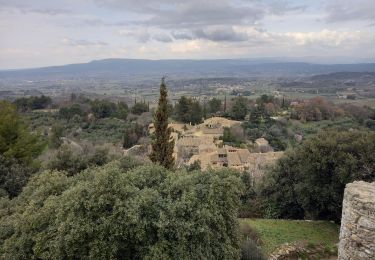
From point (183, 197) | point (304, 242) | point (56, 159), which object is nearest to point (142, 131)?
point (56, 159)

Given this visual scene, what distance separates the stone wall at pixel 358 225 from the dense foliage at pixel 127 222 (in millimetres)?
2968

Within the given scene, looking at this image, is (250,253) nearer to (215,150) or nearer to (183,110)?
(215,150)

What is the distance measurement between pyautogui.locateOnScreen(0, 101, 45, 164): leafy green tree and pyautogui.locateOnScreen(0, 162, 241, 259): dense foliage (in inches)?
438

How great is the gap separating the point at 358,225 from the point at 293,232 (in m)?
7.42

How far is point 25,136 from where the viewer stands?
21.7 m

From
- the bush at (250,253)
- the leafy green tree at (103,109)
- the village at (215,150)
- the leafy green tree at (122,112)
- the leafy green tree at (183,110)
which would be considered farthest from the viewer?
the leafy green tree at (122,112)

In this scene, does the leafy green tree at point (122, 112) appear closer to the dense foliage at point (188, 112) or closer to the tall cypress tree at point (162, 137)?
the dense foliage at point (188, 112)

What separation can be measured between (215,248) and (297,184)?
948cm

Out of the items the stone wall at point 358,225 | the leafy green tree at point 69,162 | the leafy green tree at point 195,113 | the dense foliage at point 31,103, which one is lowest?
the leafy green tree at point 195,113

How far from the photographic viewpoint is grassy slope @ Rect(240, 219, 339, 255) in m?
14.3

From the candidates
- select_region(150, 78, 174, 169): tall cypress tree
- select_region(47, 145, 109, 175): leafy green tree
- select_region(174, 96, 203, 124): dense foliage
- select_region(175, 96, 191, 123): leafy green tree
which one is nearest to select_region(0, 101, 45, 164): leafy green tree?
select_region(47, 145, 109, 175): leafy green tree

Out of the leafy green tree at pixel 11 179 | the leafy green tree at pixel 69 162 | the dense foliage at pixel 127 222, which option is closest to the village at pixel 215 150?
the leafy green tree at pixel 69 162

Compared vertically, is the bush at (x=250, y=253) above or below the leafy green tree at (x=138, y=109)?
above

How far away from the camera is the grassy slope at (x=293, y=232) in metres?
14.3
